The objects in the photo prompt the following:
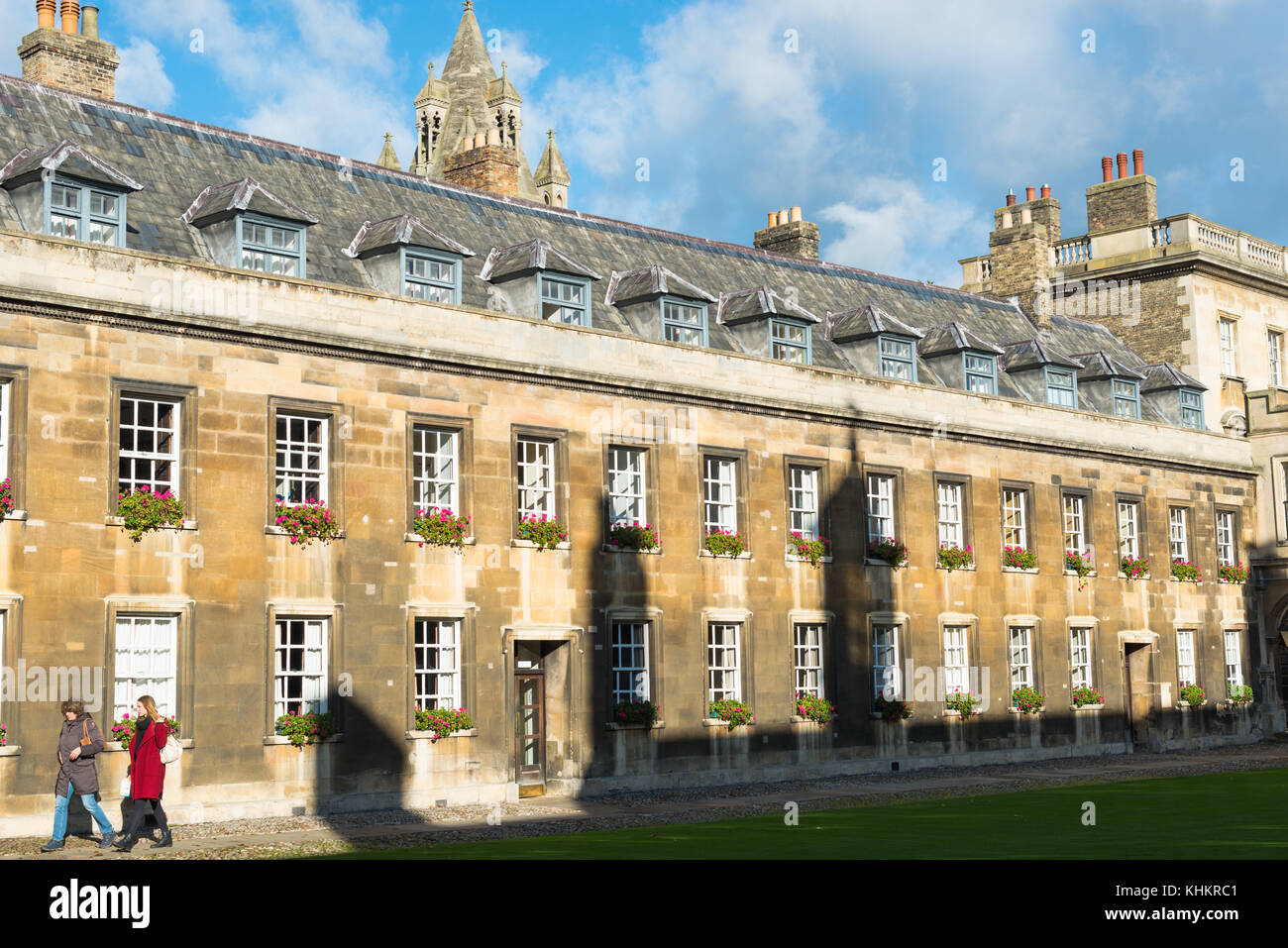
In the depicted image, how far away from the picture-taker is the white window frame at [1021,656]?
37.2m

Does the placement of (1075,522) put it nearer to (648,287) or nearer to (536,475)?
(648,287)

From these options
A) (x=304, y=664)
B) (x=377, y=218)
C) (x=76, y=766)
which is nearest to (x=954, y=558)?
(x=377, y=218)

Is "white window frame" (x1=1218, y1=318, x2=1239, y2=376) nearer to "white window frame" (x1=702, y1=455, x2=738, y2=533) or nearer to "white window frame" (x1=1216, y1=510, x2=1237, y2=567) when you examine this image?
"white window frame" (x1=1216, y1=510, x2=1237, y2=567)

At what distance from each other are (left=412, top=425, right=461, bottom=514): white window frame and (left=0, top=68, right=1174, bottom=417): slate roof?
285cm

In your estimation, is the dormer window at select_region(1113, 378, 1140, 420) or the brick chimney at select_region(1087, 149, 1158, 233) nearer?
the dormer window at select_region(1113, 378, 1140, 420)

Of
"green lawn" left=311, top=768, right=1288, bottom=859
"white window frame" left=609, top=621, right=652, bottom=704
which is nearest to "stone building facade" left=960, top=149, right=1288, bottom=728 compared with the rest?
"white window frame" left=609, top=621, right=652, bottom=704

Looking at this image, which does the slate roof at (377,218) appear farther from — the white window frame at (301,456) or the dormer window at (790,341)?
the white window frame at (301,456)

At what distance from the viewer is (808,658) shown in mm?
32500

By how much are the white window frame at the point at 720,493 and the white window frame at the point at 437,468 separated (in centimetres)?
590

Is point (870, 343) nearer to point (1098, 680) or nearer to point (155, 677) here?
point (1098, 680)

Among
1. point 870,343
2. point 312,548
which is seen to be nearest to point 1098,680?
point 870,343

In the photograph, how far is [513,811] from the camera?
25.2m

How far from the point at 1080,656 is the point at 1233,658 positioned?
7749mm

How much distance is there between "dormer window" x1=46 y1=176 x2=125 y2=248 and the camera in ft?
77.4
